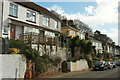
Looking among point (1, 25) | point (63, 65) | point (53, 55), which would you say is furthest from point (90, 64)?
point (1, 25)

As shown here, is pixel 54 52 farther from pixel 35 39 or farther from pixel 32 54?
pixel 32 54

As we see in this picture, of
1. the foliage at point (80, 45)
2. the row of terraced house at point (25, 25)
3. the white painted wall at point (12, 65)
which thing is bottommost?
the white painted wall at point (12, 65)

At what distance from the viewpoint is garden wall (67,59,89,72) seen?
20.8 metres

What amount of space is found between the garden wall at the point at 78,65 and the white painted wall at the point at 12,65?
8.89 metres

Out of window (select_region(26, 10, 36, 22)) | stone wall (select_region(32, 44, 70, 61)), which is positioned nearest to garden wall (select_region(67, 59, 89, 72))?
stone wall (select_region(32, 44, 70, 61))

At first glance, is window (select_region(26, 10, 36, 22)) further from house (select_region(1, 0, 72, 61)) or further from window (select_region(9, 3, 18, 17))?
window (select_region(9, 3, 18, 17))

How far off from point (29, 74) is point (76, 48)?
1419 cm

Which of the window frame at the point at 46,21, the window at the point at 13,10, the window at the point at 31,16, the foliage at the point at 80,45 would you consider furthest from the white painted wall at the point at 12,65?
the foliage at the point at 80,45

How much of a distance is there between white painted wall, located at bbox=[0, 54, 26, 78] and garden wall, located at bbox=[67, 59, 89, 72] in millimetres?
8890

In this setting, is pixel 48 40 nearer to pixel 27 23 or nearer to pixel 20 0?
pixel 27 23

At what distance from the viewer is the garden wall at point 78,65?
68.1 ft

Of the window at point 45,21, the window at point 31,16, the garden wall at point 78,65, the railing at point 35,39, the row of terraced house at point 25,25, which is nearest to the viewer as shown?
the railing at point 35,39

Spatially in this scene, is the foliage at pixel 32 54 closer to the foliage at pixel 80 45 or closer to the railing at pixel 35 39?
the railing at pixel 35 39

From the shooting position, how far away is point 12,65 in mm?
12375
